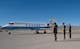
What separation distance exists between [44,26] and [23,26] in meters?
6.67

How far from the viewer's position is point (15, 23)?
53.7 m

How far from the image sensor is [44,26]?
57.2 meters

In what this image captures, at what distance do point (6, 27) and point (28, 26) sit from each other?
7141mm

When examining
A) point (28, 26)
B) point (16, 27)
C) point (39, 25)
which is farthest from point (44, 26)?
point (16, 27)

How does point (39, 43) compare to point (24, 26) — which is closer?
point (39, 43)

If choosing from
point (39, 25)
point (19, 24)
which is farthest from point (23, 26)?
point (39, 25)

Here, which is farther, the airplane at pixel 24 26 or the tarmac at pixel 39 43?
the airplane at pixel 24 26

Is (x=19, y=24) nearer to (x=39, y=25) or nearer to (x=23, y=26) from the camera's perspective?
(x=23, y=26)

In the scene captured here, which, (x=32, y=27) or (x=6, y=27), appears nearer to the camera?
(x=6, y=27)

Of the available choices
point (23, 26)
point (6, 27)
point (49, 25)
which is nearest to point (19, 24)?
point (23, 26)

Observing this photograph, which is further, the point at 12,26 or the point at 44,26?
the point at 44,26

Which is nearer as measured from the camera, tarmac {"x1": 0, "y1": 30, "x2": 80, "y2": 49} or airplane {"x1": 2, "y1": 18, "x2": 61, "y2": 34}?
tarmac {"x1": 0, "y1": 30, "x2": 80, "y2": 49}

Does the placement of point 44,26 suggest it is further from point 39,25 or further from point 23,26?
point 23,26

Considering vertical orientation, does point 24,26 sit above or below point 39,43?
below
